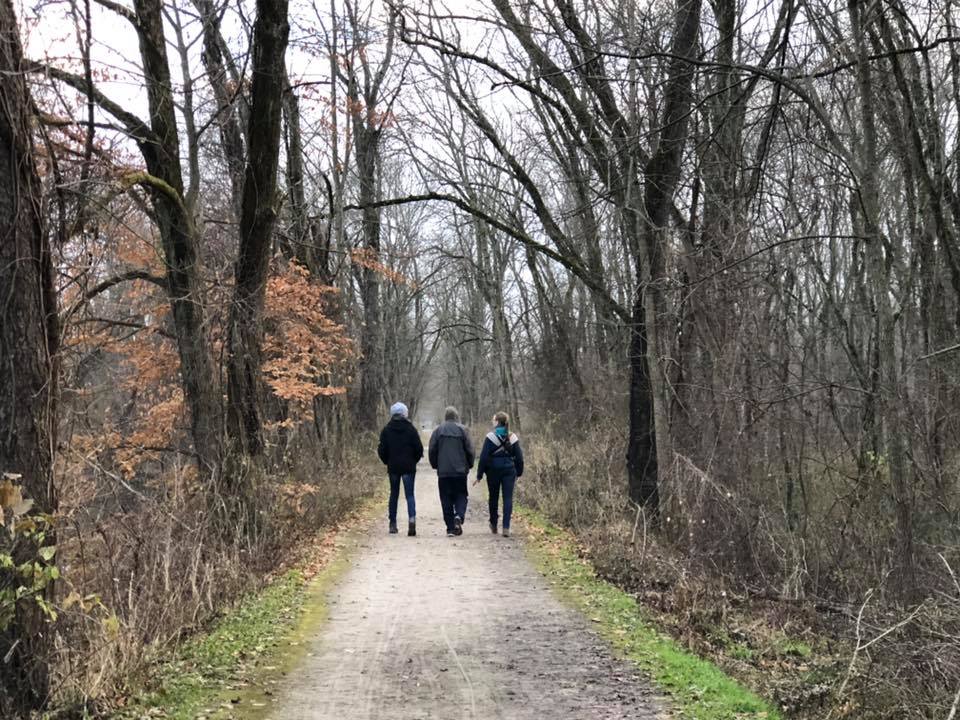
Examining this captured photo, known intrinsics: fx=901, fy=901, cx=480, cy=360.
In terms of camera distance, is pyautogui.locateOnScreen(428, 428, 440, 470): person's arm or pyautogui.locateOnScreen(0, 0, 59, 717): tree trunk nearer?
pyautogui.locateOnScreen(0, 0, 59, 717): tree trunk

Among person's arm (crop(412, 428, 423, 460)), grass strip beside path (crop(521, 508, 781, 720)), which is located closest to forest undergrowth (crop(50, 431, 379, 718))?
person's arm (crop(412, 428, 423, 460))

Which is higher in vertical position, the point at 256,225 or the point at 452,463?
the point at 256,225

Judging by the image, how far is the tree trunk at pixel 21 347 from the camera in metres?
4.91

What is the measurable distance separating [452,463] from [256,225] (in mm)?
4430

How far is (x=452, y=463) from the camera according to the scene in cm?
1321

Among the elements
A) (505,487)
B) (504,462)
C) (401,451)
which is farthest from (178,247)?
(505,487)

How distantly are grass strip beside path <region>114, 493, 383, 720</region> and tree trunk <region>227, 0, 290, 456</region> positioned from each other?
2922 mm

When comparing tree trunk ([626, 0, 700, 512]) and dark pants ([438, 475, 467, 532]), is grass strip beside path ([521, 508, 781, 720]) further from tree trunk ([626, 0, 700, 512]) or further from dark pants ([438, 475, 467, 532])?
dark pants ([438, 475, 467, 532])

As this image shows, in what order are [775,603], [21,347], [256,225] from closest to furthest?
[21,347], [775,603], [256,225]

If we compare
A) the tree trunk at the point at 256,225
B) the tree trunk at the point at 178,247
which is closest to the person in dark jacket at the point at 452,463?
the tree trunk at the point at 256,225

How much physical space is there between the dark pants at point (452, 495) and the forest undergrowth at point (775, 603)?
64.8 inches

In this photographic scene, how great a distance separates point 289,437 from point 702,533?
25.4 feet

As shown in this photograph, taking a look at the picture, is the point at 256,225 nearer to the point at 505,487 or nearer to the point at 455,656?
the point at 505,487

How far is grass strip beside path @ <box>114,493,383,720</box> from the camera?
534cm
